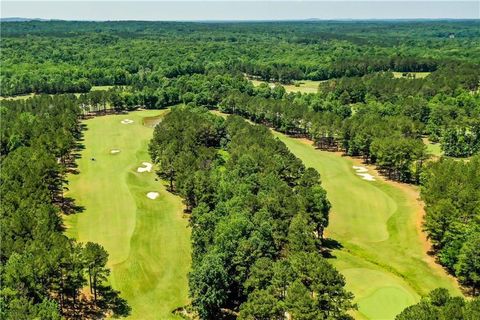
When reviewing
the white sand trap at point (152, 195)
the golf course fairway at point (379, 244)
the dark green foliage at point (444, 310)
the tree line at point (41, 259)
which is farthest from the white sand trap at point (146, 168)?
the dark green foliage at point (444, 310)

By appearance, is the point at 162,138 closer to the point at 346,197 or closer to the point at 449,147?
the point at 346,197

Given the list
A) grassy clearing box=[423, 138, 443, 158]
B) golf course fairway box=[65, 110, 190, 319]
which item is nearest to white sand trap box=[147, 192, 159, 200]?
golf course fairway box=[65, 110, 190, 319]

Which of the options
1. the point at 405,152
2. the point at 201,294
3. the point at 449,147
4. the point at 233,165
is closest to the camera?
the point at 201,294

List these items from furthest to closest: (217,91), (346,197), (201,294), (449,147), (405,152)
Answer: (217,91)
(449,147)
(405,152)
(346,197)
(201,294)

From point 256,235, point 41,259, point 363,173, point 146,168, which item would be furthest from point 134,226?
point 363,173

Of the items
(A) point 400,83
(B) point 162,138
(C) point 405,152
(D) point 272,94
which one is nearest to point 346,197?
(C) point 405,152

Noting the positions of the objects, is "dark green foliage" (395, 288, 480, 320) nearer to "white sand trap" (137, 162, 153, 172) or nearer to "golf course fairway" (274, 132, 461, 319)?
"golf course fairway" (274, 132, 461, 319)

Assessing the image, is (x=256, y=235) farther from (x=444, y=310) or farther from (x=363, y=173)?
(x=363, y=173)
